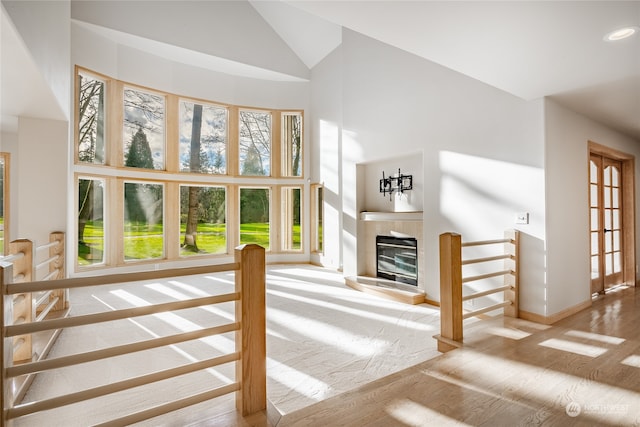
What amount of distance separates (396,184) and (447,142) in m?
1.28

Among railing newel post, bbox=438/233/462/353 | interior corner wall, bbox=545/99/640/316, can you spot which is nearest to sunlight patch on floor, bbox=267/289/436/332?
railing newel post, bbox=438/233/462/353

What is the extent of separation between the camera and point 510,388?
202cm

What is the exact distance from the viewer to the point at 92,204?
6145 millimetres

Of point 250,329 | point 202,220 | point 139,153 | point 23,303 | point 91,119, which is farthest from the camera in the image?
point 202,220

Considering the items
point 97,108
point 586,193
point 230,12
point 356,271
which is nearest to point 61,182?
point 97,108

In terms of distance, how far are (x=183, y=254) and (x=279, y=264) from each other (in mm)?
2244

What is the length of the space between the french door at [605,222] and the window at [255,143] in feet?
21.0

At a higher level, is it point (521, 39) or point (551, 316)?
point (521, 39)

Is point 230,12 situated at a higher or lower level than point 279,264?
higher

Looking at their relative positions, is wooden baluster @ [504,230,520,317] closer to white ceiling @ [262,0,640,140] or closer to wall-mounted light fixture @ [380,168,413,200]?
white ceiling @ [262,0,640,140]

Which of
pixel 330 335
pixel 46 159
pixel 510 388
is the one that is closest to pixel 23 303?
pixel 46 159

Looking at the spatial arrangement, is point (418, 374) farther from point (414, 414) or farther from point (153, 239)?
point (153, 239)

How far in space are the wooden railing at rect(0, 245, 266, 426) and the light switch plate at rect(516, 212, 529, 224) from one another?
9.78 ft

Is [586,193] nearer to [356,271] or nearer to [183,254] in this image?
[356,271]
